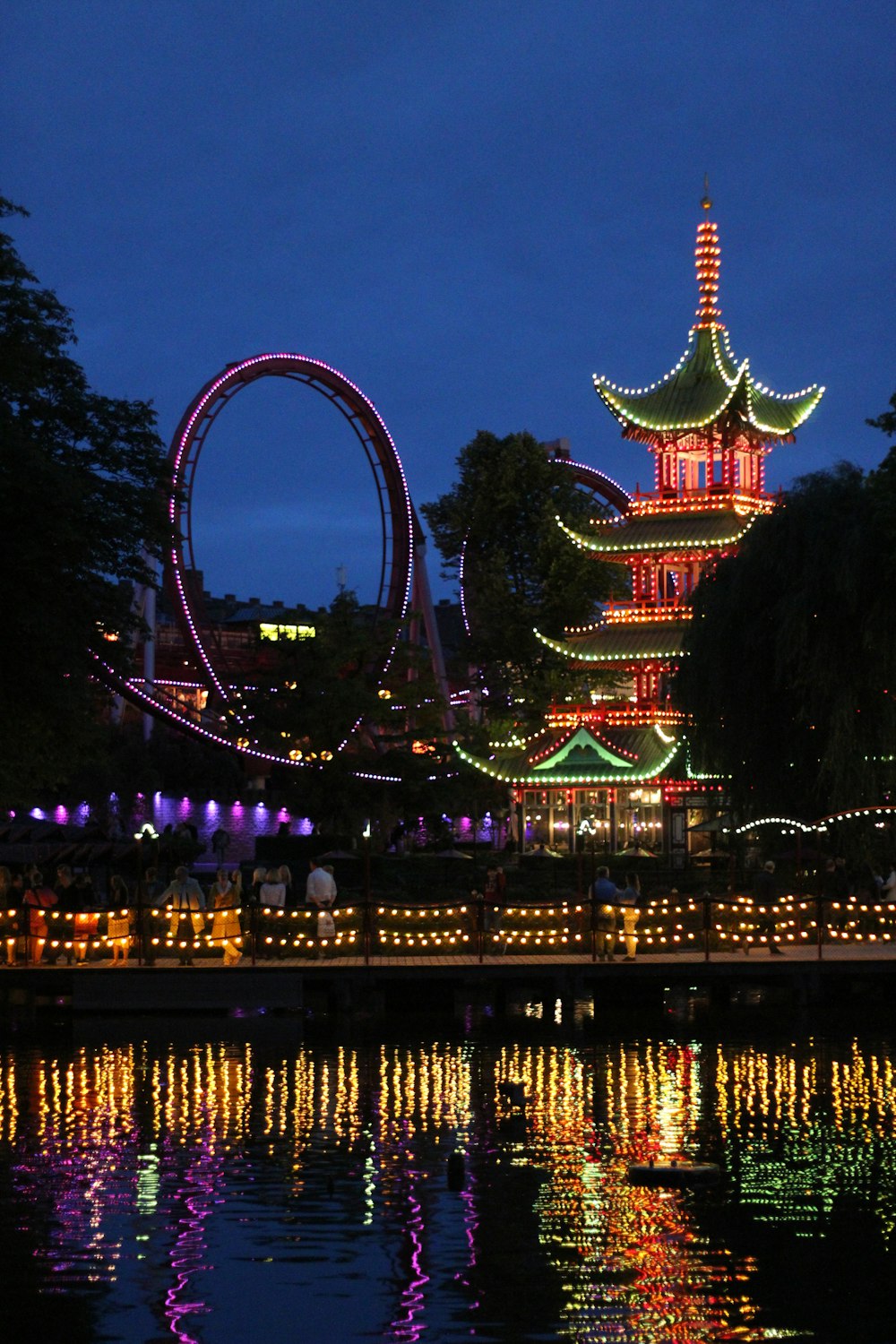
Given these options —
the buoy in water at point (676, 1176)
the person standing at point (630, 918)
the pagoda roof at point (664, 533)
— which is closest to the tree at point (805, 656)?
the person standing at point (630, 918)

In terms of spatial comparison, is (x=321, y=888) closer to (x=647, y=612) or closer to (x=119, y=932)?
(x=119, y=932)

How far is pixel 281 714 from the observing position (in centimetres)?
6675

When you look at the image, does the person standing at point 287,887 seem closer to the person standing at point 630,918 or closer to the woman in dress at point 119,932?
the woman in dress at point 119,932

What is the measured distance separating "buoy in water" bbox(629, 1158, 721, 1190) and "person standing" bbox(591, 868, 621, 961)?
47.6 ft

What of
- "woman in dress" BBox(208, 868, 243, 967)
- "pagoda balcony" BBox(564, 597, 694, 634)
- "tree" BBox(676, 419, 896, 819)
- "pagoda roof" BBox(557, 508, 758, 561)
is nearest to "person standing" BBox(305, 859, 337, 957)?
"woman in dress" BBox(208, 868, 243, 967)

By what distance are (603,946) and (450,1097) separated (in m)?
9.67

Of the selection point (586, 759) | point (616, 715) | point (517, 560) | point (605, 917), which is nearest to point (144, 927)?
point (605, 917)

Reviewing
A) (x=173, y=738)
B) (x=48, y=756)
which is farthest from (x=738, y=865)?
(x=173, y=738)

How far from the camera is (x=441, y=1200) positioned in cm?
1947

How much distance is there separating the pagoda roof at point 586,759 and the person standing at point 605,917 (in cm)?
2290

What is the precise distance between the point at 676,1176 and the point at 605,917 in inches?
621

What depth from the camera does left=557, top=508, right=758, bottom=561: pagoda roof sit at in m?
62.7

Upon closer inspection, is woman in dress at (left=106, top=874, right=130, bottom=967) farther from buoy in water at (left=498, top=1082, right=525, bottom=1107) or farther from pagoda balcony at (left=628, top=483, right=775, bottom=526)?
pagoda balcony at (left=628, top=483, right=775, bottom=526)

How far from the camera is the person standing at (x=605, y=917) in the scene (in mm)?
35125
